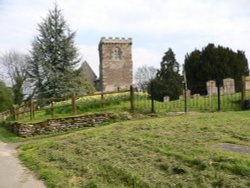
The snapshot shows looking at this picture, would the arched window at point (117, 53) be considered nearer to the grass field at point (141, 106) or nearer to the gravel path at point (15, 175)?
the grass field at point (141, 106)

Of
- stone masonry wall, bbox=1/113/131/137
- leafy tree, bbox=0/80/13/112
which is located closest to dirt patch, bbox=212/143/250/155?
stone masonry wall, bbox=1/113/131/137

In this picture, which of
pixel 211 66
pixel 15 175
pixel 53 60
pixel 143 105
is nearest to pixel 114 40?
pixel 211 66

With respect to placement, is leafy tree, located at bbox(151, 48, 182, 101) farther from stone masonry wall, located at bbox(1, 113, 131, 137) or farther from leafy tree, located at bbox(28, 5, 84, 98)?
stone masonry wall, located at bbox(1, 113, 131, 137)

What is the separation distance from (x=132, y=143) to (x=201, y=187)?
334cm

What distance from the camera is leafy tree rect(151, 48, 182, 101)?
34703 millimetres

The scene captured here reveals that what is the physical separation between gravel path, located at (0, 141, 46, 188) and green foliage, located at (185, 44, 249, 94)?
1393 inches

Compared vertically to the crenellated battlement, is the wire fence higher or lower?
lower

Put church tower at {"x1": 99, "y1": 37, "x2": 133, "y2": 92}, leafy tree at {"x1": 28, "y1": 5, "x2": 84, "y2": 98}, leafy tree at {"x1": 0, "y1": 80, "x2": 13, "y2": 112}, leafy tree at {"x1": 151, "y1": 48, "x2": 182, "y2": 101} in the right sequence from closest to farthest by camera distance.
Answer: leafy tree at {"x1": 28, "y1": 5, "x2": 84, "y2": 98} → leafy tree at {"x1": 151, "y1": 48, "x2": 182, "y2": 101} → leafy tree at {"x1": 0, "y1": 80, "x2": 13, "y2": 112} → church tower at {"x1": 99, "y1": 37, "x2": 133, "y2": 92}

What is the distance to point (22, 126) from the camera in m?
15.5

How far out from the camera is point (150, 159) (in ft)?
21.6

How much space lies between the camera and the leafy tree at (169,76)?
34703 mm

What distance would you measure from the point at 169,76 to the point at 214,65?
7.00m

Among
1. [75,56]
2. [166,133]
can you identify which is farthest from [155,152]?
[75,56]

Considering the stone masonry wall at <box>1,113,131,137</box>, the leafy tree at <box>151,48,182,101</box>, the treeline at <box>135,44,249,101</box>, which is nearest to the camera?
the stone masonry wall at <box>1,113,131,137</box>
